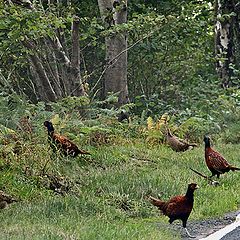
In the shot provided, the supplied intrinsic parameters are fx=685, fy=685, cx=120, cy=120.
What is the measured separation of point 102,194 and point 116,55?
925 cm

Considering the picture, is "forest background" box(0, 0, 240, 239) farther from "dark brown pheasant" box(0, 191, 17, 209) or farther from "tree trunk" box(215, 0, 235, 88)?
"dark brown pheasant" box(0, 191, 17, 209)

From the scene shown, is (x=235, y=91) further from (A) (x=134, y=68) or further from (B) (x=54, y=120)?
(B) (x=54, y=120)

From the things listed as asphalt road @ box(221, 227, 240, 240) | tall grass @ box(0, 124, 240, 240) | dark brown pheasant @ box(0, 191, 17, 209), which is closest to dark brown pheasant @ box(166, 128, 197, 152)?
tall grass @ box(0, 124, 240, 240)

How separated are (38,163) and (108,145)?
3.99 meters

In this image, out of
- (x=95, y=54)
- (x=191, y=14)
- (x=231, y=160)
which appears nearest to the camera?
(x=231, y=160)

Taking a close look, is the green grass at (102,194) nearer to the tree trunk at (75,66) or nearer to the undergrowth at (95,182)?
the undergrowth at (95,182)

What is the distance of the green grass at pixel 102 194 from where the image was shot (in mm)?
7914

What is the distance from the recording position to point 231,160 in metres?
13.6

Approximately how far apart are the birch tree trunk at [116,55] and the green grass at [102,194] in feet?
18.4

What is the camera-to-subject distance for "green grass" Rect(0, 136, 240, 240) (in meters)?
7.91

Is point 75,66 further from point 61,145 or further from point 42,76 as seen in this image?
point 61,145

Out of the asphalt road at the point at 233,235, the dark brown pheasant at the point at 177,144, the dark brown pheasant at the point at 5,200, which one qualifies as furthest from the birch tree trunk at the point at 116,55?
the asphalt road at the point at 233,235

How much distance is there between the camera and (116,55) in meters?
18.7

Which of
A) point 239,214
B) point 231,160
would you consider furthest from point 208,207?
point 231,160
